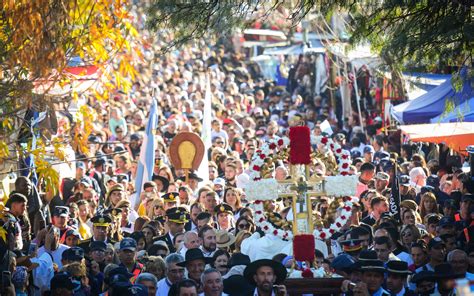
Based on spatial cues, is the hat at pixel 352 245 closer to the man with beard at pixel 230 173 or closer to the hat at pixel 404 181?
the hat at pixel 404 181

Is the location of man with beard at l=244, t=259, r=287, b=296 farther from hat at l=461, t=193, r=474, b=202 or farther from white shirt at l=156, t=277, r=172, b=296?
hat at l=461, t=193, r=474, b=202

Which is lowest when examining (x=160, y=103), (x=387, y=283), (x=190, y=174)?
(x=387, y=283)

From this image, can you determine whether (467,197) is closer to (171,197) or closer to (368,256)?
(368,256)

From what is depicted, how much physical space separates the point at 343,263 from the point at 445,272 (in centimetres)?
96

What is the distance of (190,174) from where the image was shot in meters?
21.6

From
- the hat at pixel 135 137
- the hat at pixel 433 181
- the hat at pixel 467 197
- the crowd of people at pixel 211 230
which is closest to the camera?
the crowd of people at pixel 211 230

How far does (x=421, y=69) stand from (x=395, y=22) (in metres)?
0.96

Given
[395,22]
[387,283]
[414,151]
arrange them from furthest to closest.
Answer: [414,151], [395,22], [387,283]

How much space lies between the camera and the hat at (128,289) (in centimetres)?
1195

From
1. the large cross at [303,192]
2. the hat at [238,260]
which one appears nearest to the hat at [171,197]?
the hat at [238,260]

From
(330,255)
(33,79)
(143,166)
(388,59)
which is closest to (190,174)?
(143,166)

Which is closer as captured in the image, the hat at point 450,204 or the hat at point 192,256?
the hat at point 192,256

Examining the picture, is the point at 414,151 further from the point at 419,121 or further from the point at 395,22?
the point at 395,22

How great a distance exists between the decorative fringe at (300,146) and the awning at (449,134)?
553 centimetres
